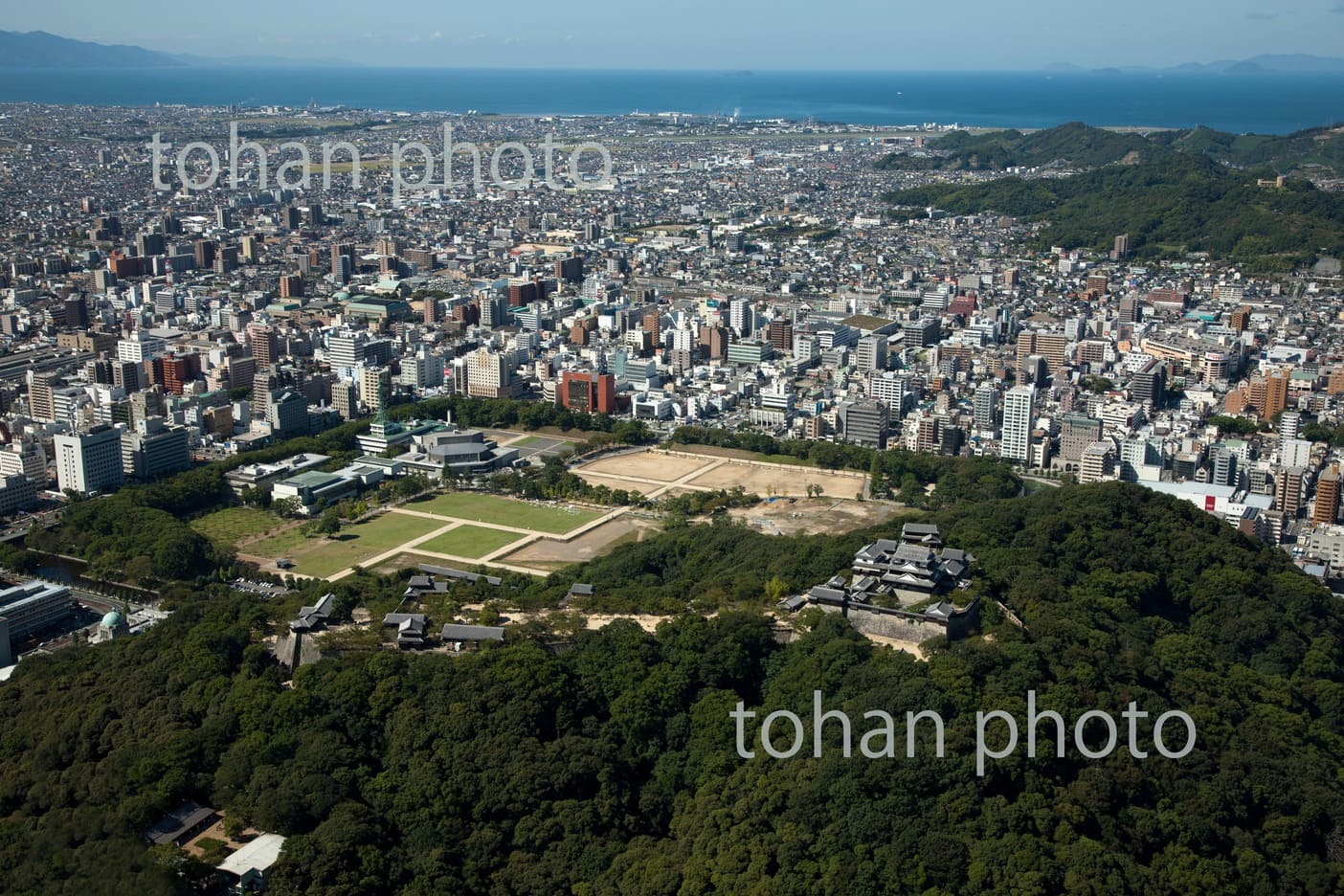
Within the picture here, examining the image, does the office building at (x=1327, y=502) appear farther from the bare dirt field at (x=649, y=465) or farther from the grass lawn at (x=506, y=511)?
the grass lawn at (x=506, y=511)

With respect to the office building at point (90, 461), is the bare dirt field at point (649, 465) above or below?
below

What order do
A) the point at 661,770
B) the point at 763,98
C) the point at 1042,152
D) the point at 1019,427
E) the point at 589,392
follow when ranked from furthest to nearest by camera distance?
the point at 763,98, the point at 1042,152, the point at 589,392, the point at 1019,427, the point at 661,770

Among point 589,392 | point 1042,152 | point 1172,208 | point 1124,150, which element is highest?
point 1124,150

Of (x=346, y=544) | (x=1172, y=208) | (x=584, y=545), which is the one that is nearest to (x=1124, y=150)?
(x=1172, y=208)

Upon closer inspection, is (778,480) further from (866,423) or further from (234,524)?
(234,524)

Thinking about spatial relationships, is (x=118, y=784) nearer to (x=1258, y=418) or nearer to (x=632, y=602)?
(x=632, y=602)

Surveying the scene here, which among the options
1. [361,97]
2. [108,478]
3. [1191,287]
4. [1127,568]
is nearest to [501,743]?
[1127,568]

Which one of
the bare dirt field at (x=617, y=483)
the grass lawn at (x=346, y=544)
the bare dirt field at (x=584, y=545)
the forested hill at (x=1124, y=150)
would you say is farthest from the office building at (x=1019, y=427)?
the forested hill at (x=1124, y=150)
